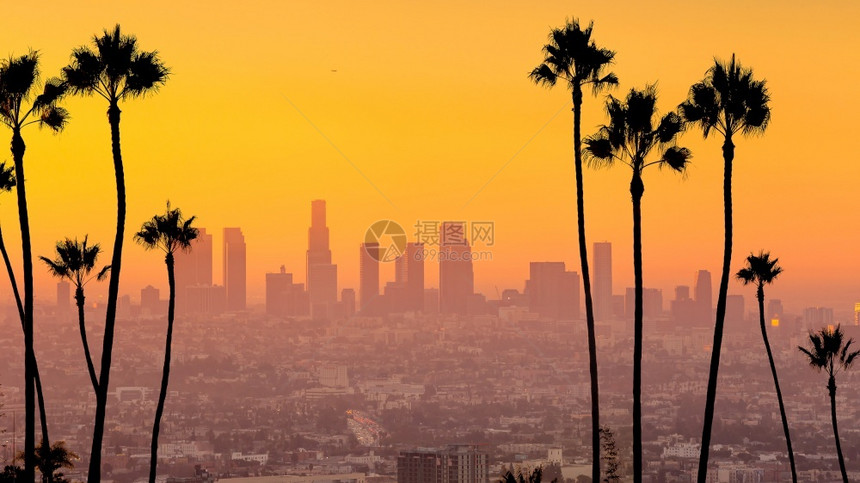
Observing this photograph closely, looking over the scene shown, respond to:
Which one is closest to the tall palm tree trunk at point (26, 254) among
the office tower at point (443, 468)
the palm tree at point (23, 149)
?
the palm tree at point (23, 149)

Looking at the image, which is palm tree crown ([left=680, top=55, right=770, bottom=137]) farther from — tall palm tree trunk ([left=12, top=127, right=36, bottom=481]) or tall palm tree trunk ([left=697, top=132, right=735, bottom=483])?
tall palm tree trunk ([left=12, top=127, right=36, bottom=481])

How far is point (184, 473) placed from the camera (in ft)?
401

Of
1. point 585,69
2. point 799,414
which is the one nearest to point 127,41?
point 585,69

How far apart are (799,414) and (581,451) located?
50.7m

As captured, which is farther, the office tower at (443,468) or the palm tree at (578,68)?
the office tower at (443,468)

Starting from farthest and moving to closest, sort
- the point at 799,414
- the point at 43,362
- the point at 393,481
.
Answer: the point at 43,362 → the point at 799,414 → the point at 393,481

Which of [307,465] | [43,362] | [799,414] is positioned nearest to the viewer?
[307,465]

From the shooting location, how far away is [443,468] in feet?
272

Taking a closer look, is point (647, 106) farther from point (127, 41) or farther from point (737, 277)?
point (737, 277)

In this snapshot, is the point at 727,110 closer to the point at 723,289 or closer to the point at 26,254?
the point at 723,289

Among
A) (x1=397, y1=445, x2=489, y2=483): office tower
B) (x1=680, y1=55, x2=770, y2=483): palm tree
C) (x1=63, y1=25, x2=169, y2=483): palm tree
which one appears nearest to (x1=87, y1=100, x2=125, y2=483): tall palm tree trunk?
(x1=63, y1=25, x2=169, y2=483): palm tree

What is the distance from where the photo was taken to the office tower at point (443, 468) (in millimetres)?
80938

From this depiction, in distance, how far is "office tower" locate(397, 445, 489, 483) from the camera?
80.9 m

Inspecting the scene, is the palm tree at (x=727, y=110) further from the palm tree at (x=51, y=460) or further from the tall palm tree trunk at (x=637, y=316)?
the palm tree at (x=51, y=460)
